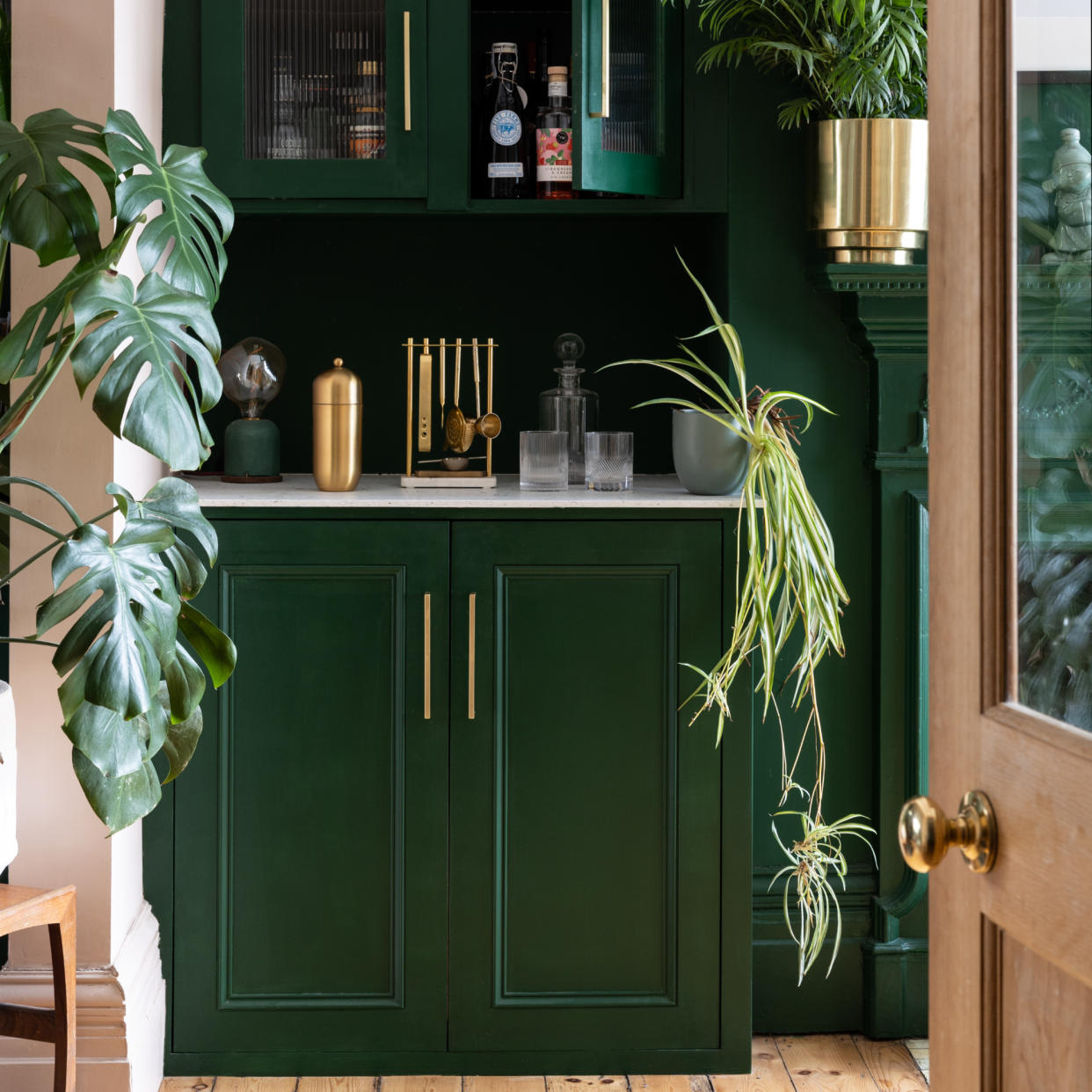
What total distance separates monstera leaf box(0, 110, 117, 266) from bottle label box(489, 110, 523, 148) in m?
0.99

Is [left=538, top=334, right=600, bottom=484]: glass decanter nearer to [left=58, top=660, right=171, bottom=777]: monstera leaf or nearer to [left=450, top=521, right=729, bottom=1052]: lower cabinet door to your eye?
[left=450, top=521, right=729, bottom=1052]: lower cabinet door

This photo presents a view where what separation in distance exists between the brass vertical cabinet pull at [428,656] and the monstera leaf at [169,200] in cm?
72

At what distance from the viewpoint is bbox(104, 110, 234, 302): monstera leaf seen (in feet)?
5.24

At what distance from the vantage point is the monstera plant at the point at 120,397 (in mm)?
1492

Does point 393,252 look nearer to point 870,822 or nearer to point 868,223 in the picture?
point 868,223

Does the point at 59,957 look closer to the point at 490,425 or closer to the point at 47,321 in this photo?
the point at 47,321

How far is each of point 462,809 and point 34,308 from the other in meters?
1.17

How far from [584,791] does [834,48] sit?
1.42m

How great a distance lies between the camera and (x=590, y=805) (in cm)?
227

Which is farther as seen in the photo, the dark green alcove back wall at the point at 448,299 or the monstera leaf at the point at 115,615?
the dark green alcove back wall at the point at 448,299

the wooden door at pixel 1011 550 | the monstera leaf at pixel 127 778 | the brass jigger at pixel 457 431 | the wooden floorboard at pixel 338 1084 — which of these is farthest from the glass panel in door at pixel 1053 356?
the wooden floorboard at pixel 338 1084

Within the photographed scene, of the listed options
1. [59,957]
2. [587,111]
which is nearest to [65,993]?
[59,957]

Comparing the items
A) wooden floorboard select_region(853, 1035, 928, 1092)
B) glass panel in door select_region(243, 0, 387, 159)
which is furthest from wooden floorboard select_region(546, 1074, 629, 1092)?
glass panel in door select_region(243, 0, 387, 159)

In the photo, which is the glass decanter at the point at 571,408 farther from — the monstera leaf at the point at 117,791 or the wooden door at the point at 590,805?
the monstera leaf at the point at 117,791
